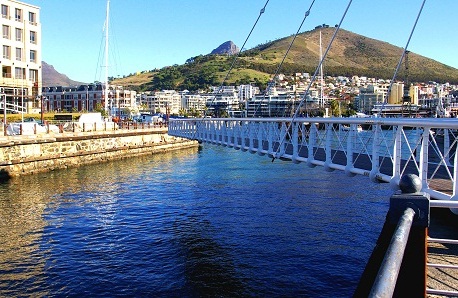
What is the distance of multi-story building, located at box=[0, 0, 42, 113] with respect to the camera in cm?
5325

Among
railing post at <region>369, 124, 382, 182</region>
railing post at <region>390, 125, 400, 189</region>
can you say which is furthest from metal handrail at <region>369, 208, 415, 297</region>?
railing post at <region>369, 124, 382, 182</region>

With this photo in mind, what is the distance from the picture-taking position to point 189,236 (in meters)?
16.6

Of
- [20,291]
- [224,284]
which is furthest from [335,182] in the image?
[20,291]

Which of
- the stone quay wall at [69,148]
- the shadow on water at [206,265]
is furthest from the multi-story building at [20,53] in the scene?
the shadow on water at [206,265]

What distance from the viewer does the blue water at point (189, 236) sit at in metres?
12.1

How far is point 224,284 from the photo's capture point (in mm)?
12078

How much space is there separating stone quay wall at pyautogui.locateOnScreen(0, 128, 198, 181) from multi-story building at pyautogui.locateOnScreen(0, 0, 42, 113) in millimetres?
14406

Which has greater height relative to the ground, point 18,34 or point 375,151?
point 18,34

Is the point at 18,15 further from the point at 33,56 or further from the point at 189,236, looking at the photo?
the point at 189,236

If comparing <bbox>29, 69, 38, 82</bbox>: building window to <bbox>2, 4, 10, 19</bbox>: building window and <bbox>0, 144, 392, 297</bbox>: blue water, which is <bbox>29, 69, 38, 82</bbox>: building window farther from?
<bbox>0, 144, 392, 297</bbox>: blue water

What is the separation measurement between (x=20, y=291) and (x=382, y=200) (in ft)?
53.0

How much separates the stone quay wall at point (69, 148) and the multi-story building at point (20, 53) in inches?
567

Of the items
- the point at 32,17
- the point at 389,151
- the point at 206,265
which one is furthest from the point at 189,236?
the point at 32,17

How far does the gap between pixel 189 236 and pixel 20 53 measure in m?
48.1
